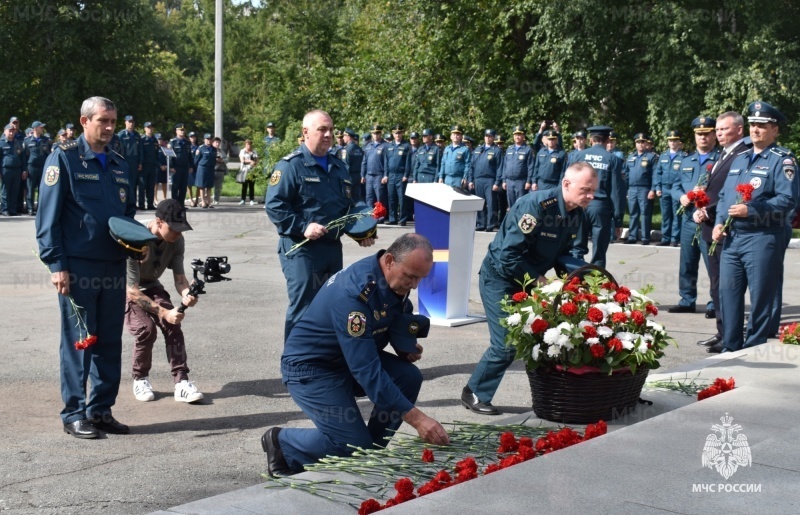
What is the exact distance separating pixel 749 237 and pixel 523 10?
19.0 m

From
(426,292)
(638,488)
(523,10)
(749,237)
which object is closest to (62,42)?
(523,10)

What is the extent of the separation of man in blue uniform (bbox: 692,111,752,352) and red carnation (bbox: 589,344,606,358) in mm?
4154

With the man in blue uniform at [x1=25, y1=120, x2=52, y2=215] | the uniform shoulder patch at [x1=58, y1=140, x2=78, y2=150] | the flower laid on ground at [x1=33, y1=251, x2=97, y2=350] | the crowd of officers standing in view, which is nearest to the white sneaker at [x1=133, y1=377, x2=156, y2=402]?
the flower laid on ground at [x1=33, y1=251, x2=97, y2=350]

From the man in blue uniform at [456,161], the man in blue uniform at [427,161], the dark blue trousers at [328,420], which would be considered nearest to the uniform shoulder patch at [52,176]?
the dark blue trousers at [328,420]

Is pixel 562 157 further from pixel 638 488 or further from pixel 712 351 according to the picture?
pixel 638 488

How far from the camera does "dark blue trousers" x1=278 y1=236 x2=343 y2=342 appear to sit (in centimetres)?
788

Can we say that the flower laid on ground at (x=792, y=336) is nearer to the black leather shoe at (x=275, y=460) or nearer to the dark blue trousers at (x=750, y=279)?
the dark blue trousers at (x=750, y=279)

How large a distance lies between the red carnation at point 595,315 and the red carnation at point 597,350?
6.7 inches

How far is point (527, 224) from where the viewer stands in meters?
7.12

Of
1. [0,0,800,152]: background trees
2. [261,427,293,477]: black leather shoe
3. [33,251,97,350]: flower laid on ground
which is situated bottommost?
[261,427,293,477]: black leather shoe

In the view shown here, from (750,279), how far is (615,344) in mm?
3276

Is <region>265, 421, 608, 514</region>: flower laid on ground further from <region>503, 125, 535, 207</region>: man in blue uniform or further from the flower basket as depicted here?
<region>503, 125, 535, 207</region>: man in blue uniform

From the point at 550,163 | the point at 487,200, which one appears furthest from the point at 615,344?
the point at 487,200

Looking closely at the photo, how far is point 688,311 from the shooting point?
12.3 m
